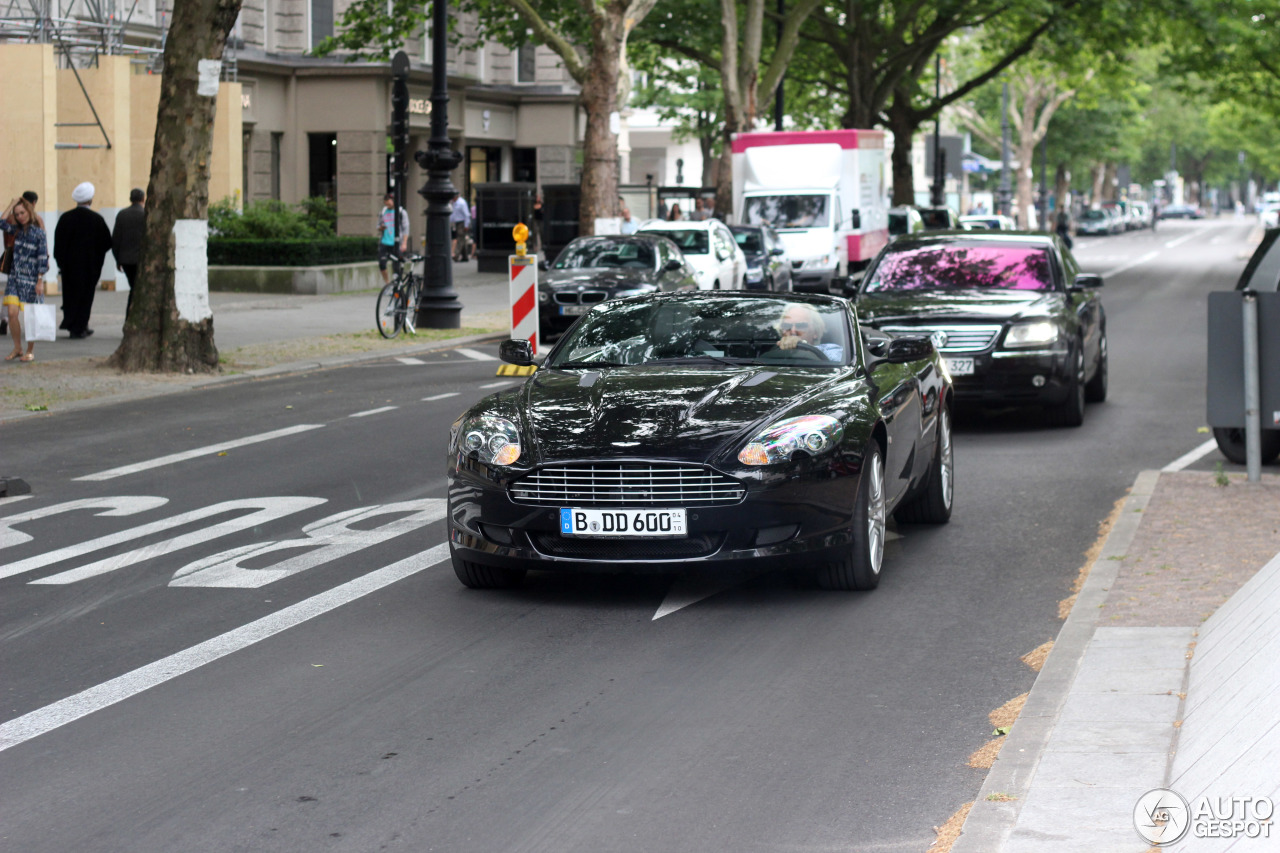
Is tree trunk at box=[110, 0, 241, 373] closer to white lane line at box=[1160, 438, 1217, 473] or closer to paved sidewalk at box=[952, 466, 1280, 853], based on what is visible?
white lane line at box=[1160, 438, 1217, 473]

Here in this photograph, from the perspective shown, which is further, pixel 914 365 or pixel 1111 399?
pixel 1111 399

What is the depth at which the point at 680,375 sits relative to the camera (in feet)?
27.3

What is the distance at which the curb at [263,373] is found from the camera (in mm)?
15613

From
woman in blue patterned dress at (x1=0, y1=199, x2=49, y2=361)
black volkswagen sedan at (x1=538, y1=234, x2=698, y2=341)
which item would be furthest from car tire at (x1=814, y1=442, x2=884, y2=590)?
black volkswagen sedan at (x1=538, y1=234, x2=698, y2=341)

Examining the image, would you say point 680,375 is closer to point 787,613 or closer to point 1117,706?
point 787,613

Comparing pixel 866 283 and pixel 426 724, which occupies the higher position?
pixel 866 283

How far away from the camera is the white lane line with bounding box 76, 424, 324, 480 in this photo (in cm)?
1176

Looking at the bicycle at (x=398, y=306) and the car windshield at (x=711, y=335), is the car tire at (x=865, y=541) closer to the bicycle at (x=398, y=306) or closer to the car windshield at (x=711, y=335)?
the car windshield at (x=711, y=335)

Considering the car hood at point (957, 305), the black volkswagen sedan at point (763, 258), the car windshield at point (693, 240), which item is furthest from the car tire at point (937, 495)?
the black volkswagen sedan at point (763, 258)

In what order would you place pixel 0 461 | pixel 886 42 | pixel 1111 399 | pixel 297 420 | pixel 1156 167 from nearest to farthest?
pixel 0 461 < pixel 297 420 < pixel 1111 399 < pixel 886 42 < pixel 1156 167

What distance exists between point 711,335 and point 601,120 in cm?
2387

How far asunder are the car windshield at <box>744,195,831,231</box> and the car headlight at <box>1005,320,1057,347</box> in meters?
21.7

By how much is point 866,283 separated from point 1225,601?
7932 millimetres

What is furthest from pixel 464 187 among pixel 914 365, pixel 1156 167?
pixel 1156 167
